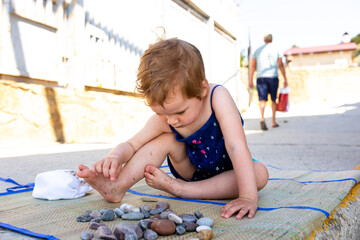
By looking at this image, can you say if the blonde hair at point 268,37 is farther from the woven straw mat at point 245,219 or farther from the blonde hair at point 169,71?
the blonde hair at point 169,71

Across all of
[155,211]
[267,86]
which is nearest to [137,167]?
[155,211]

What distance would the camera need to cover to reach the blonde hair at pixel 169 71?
138cm

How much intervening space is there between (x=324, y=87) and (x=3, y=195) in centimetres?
2211

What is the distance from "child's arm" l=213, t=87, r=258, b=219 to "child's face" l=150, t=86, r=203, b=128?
132 mm

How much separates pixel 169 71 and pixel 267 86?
493 cm

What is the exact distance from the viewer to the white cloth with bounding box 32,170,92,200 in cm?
158

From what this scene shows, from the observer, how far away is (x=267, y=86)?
602 cm

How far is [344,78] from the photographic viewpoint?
818 inches

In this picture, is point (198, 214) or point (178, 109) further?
point (178, 109)

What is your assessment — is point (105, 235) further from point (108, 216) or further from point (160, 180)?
point (160, 180)

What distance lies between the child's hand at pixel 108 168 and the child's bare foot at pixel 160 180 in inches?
5.5

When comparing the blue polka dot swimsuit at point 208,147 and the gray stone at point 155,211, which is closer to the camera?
the gray stone at point 155,211

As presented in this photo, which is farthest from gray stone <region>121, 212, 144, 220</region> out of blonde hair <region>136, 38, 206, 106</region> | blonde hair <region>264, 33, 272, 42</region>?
blonde hair <region>264, 33, 272, 42</region>

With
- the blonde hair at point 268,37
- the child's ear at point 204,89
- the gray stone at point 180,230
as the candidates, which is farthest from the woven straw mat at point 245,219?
the blonde hair at point 268,37
